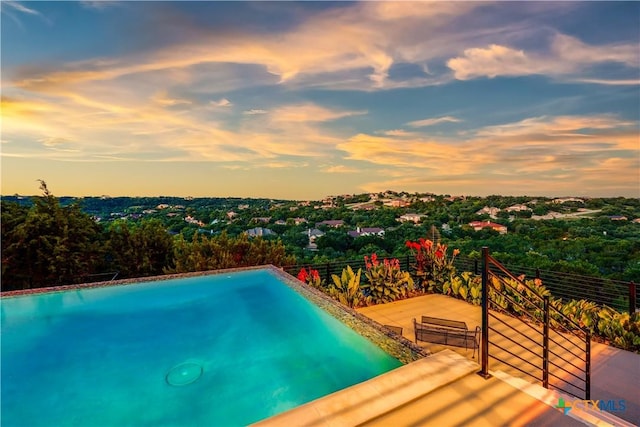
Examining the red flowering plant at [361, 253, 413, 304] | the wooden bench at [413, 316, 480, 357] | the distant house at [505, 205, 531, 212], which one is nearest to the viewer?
the wooden bench at [413, 316, 480, 357]

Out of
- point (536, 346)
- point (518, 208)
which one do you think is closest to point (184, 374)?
point (536, 346)

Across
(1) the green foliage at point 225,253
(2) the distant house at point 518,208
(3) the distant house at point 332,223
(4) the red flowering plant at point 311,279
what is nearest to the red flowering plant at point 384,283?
(4) the red flowering plant at point 311,279

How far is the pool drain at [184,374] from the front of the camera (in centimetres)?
450

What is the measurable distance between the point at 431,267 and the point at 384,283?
→ 161 centimetres

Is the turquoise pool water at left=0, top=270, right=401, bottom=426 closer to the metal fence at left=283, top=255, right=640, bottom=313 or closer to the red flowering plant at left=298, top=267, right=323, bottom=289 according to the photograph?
the red flowering plant at left=298, top=267, right=323, bottom=289

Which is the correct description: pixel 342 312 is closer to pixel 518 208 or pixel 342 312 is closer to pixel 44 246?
pixel 44 246

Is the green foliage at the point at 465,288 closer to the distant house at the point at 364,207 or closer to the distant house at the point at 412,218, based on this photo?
the distant house at the point at 412,218

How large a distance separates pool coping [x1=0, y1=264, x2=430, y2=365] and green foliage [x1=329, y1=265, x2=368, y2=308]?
34.7 inches

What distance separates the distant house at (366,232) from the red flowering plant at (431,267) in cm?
1144

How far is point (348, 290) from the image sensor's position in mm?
6773

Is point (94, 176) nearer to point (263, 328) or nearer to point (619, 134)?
point (263, 328)

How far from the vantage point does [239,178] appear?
1758 cm

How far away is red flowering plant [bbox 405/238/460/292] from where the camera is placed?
7.74 meters

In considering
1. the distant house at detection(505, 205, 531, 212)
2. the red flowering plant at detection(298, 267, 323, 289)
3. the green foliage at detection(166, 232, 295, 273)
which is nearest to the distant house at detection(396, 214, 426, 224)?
the distant house at detection(505, 205, 531, 212)
